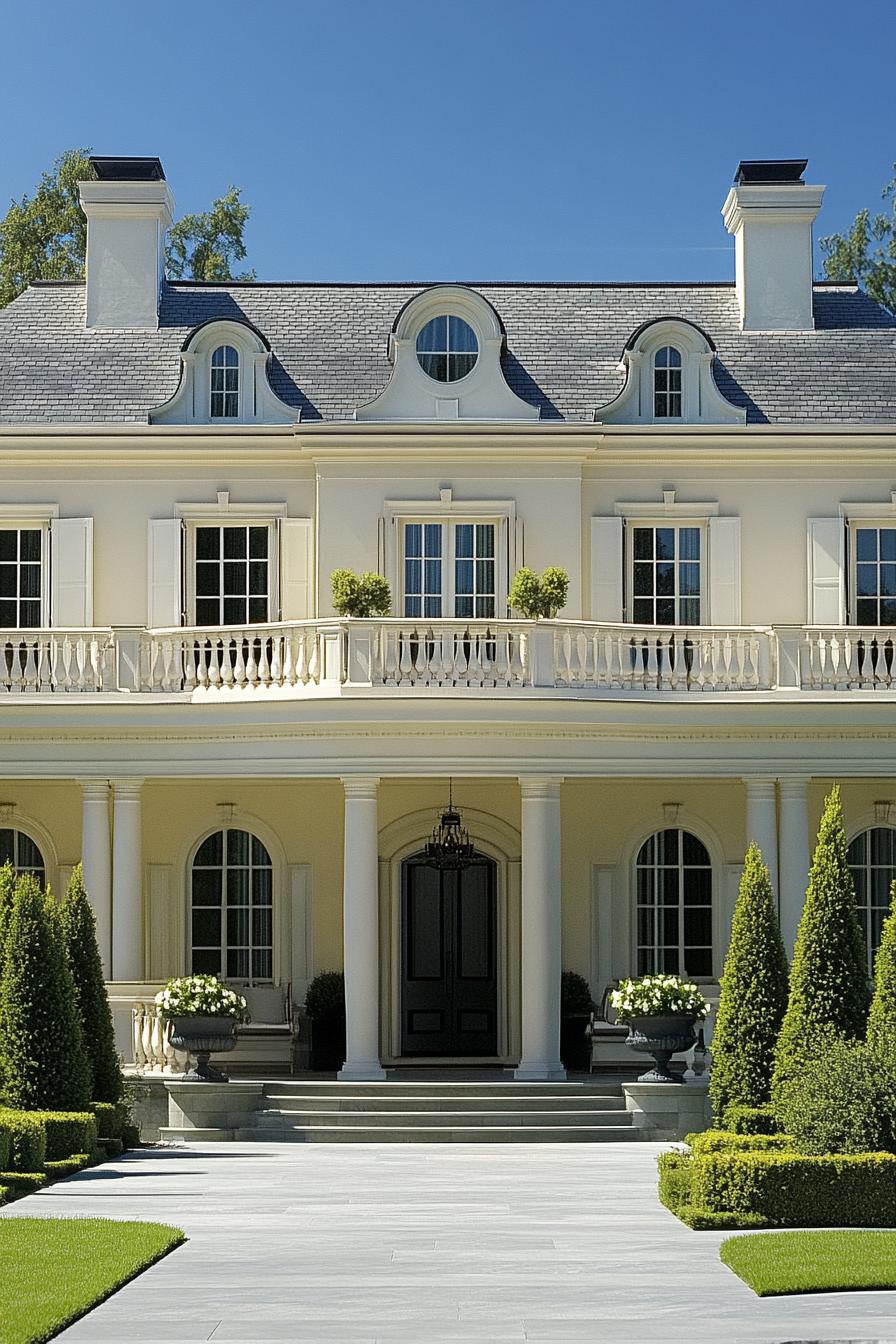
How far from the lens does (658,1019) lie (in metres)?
22.9

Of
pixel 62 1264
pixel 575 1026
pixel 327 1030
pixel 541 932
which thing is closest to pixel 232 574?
pixel 327 1030

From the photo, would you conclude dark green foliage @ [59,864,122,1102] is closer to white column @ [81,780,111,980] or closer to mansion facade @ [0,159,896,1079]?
white column @ [81,780,111,980]

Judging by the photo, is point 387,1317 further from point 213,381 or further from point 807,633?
point 213,381

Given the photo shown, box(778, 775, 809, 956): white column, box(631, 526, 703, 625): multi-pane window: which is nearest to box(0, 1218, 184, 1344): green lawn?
box(778, 775, 809, 956): white column

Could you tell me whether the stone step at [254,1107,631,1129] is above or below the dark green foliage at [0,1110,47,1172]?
below

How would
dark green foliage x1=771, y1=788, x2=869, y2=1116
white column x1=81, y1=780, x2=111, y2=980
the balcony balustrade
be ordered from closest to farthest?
dark green foliage x1=771, y1=788, x2=869, y2=1116, the balcony balustrade, white column x1=81, y1=780, x2=111, y2=980

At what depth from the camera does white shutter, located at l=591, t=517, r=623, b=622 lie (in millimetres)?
27516

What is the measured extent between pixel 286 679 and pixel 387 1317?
1339cm

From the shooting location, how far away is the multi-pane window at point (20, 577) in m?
27.8

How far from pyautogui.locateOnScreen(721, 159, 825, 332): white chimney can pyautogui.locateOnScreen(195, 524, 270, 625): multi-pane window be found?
8.27 metres

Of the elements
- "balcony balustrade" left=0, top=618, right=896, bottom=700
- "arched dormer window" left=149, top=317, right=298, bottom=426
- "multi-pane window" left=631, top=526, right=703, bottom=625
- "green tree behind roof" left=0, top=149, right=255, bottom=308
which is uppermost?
"green tree behind roof" left=0, top=149, right=255, bottom=308

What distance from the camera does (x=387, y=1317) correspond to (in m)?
11.4

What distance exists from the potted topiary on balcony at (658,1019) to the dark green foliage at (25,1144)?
750cm

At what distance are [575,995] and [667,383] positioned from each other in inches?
341
